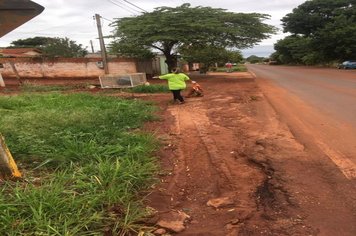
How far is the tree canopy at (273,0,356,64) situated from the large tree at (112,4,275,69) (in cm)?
2259

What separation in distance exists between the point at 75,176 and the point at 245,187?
214cm

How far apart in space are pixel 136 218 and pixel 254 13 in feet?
77.5

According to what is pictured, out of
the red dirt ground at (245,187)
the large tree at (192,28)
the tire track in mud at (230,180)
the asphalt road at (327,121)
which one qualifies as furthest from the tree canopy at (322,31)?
the red dirt ground at (245,187)

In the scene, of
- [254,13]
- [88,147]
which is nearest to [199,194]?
[88,147]

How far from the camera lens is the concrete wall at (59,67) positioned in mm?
27141

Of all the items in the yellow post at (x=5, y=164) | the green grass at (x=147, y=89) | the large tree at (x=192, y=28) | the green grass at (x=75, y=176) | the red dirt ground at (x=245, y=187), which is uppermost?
the large tree at (x=192, y=28)

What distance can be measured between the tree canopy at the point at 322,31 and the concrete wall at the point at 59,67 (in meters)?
28.8

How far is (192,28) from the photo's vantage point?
2359cm

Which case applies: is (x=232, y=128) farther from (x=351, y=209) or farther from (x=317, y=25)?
(x=317, y=25)

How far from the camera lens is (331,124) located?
8.56 metres

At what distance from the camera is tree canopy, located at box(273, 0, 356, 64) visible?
4534 centimetres

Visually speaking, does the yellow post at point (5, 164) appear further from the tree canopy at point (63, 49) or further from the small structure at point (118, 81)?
the tree canopy at point (63, 49)

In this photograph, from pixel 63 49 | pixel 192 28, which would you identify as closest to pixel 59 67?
pixel 192 28

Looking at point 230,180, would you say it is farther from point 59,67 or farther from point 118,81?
point 59,67
